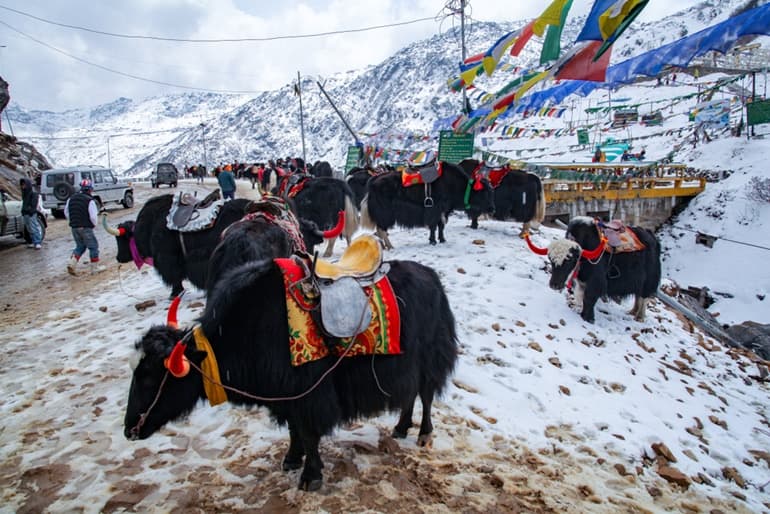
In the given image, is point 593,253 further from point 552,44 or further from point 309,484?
point 309,484

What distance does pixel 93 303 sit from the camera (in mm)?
5203

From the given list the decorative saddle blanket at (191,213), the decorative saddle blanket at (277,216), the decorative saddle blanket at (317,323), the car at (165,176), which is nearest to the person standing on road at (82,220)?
the decorative saddle blanket at (191,213)

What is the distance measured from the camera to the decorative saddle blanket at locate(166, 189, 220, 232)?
4.50 meters

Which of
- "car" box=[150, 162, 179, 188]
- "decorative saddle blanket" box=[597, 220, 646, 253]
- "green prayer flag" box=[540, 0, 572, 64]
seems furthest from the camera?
"car" box=[150, 162, 179, 188]

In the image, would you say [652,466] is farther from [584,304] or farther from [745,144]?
[745,144]

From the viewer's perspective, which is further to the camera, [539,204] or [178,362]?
[539,204]

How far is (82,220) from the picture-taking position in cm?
663

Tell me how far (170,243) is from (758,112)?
2224 cm

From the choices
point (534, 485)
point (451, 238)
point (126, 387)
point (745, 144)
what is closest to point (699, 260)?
point (745, 144)

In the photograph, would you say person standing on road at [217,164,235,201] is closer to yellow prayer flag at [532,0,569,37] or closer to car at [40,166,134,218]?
car at [40,166,134,218]

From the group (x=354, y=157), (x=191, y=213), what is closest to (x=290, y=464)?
(x=191, y=213)

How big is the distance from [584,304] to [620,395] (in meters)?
1.63

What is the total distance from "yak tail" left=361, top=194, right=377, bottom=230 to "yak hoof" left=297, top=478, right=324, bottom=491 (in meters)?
5.46

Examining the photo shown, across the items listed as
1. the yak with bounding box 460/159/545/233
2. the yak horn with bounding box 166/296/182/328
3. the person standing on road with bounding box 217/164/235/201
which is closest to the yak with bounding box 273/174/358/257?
the yak with bounding box 460/159/545/233
